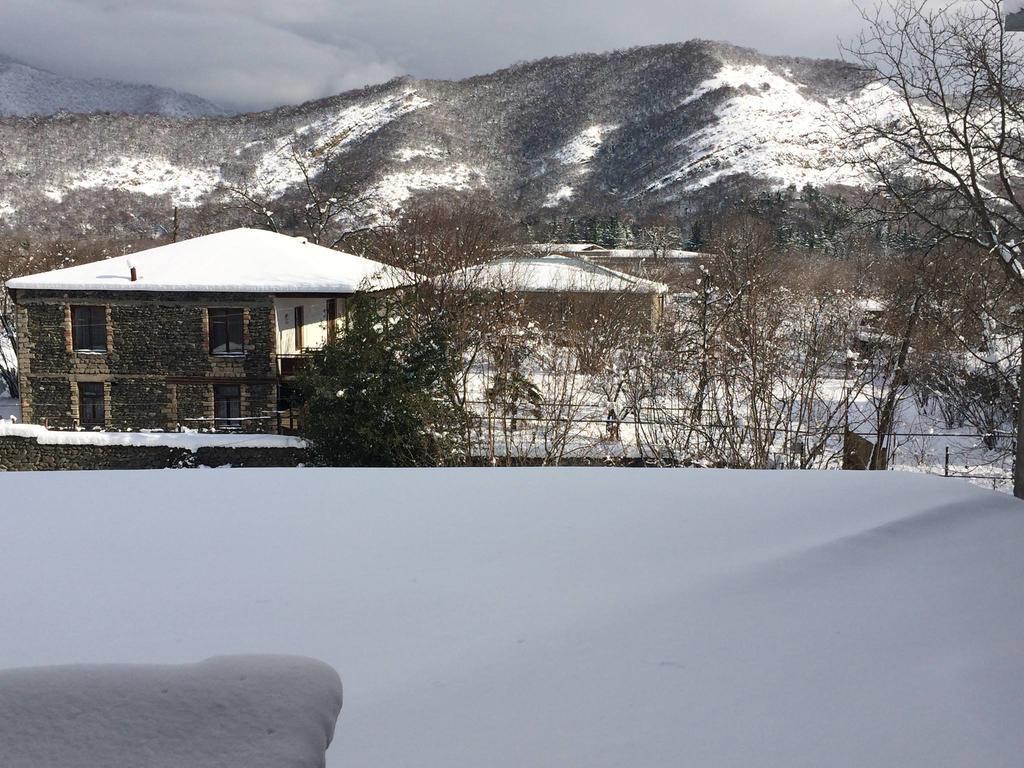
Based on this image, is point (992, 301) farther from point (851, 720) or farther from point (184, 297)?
point (184, 297)

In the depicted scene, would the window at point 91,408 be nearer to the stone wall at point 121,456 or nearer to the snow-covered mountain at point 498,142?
the stone wall at point 121,456

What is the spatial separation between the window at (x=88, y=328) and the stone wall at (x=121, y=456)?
2614 millimetres

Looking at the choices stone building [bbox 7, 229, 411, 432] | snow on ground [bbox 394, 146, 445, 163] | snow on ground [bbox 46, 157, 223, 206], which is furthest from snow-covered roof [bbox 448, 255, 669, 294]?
snow on ground [bbox 394, 146, 445, 163]

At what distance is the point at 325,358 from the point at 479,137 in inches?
3797

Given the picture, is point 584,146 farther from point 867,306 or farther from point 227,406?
point 227,406

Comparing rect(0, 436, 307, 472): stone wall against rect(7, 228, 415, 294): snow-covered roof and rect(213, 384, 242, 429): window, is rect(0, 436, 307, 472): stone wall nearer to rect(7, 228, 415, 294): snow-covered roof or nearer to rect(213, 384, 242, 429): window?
rect(213, 384, 242, 429): window

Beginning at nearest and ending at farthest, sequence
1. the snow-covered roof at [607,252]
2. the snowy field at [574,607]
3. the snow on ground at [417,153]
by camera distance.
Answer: the snowy field at [574,607]
the snow-covered roof at [607,252]
the snow on ground at [417,153]

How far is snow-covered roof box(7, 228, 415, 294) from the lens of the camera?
17.0 m

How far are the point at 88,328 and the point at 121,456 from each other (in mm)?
3666

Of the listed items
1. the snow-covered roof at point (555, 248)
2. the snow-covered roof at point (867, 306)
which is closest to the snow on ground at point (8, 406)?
the snow-covered roof at point (555, 248)

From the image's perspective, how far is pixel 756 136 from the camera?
99.1m

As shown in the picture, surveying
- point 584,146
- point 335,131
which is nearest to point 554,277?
point 584,146

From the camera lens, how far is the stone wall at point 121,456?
49.4 ft

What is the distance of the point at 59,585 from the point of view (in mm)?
2307
